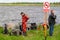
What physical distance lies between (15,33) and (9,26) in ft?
8.71

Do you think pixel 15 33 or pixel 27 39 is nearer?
pixel 27 39

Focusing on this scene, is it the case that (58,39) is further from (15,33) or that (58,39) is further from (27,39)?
(15,33)

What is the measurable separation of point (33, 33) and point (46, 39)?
379 centimetres

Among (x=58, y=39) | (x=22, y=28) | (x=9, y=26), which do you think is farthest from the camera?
(x=9, y=26)

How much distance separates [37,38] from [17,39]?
1.14 metres

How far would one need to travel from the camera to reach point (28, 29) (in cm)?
2409

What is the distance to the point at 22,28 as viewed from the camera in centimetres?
2131

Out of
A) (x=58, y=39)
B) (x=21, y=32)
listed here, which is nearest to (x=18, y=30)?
(x=21, y=32)

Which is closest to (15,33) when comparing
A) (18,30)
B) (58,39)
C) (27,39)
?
(18,30)

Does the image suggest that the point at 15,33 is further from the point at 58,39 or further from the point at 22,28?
the point at 58,39

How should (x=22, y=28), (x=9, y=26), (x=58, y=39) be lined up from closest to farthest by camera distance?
(x=58, y=39) < (x=22, y=28) < (x=9, y=26)

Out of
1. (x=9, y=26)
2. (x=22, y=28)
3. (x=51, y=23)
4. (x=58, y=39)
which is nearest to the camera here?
(x=58, y=39)

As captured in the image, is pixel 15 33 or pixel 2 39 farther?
pixel 15 33

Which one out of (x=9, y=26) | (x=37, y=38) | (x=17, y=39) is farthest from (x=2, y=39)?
(x=9, y=26)
